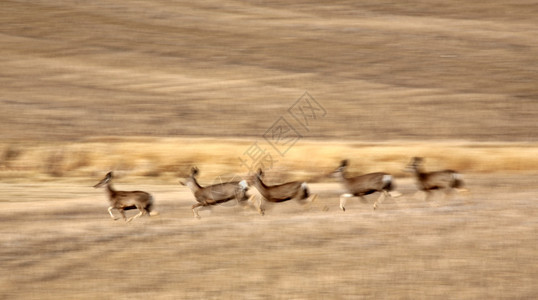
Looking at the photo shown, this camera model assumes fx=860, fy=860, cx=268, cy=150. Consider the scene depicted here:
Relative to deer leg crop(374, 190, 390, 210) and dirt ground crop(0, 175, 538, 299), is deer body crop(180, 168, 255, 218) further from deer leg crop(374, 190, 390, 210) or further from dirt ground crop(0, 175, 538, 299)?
deer leg crop(374, 190, 390, 210)

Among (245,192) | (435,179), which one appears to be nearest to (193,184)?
(245,192)

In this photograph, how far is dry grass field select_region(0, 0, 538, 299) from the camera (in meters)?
9.25

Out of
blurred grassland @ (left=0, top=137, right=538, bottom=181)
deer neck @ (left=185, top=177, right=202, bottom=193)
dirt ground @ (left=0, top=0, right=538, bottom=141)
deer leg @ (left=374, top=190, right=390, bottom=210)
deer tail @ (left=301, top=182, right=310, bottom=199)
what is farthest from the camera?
dirt ground @ (left=0, top=0, right=538, bottom=141)

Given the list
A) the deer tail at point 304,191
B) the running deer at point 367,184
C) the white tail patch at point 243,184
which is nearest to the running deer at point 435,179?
the running deer at point 367,184

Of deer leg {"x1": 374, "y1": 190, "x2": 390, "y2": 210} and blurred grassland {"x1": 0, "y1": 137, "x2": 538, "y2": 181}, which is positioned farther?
blurred grassland {"x1": 0, "y1": 137, "x2": 538, "y2": 181}

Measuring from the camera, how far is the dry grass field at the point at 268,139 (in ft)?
30.3

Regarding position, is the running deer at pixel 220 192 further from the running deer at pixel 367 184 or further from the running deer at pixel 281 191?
the running deer at pixel 367 184

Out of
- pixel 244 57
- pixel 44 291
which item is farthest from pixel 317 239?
pixel 244 57

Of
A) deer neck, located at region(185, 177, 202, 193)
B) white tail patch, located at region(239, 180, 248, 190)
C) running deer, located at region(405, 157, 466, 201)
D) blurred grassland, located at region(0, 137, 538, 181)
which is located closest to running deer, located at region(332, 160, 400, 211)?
running deer, located at region(405, 157, 466, 201)

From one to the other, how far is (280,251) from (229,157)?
6.37 m

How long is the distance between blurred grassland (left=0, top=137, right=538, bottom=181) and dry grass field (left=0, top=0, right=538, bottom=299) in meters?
0.05

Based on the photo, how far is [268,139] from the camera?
17953 mm

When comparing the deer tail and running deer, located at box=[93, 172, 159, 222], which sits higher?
running deer, located at box=[93, 172, 159, 222]

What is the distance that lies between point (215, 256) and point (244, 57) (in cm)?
1509
